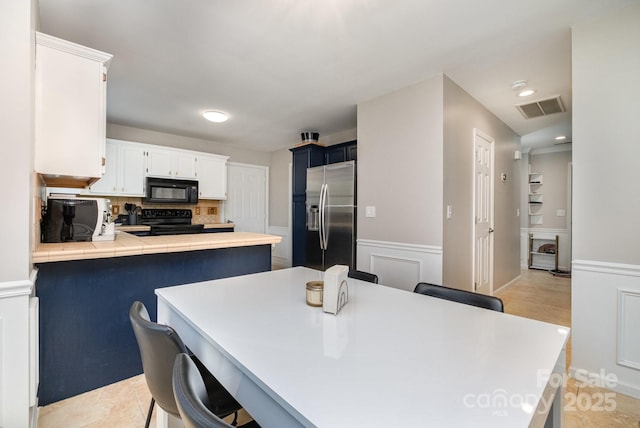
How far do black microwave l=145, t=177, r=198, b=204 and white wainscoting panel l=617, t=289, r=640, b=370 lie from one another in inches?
202

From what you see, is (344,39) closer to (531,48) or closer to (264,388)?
(531,48)

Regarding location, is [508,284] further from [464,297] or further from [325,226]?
[464,297]

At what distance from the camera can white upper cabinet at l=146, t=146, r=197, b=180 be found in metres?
4.57

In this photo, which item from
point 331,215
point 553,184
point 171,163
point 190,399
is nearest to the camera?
point 190,399

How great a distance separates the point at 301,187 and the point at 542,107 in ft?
11.0

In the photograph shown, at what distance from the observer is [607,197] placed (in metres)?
1.98

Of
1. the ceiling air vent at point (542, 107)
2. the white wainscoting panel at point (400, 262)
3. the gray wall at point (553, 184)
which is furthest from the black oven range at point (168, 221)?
the gray wall at point (553, 184)

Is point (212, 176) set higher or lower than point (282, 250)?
higher

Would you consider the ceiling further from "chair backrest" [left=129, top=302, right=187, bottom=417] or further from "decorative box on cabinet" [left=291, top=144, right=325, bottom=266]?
"chair backrest" [left=129, top=302, right=187, bottom=417]

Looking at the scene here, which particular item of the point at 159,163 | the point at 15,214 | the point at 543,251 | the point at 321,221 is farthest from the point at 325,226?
the point at 543,251

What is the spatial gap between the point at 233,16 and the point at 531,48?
7.64ft

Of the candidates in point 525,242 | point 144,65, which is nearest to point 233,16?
point 144,65

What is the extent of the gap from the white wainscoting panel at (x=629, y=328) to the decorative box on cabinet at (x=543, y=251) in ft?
14.8

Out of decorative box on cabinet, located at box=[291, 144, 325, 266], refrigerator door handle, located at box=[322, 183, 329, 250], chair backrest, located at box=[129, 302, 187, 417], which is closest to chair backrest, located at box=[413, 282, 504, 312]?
chair backrest, located at box=[129, 302, 187, 417]
